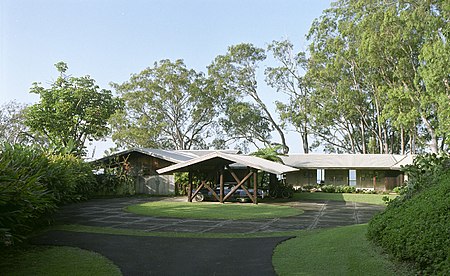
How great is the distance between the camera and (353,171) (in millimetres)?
34000

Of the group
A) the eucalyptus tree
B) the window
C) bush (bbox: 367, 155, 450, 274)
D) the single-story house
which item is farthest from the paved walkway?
the window

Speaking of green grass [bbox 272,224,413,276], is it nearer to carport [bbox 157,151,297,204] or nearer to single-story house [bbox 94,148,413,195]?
carport [bbox 157,151,297,204]

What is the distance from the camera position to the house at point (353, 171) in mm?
32344

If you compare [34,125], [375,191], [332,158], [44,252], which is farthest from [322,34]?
[44,252]

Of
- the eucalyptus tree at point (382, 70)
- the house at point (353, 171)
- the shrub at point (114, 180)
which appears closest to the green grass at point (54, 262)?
the shrub at point (114, 180)

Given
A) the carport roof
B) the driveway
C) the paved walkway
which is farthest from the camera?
the carport roof

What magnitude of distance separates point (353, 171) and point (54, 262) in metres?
30.4

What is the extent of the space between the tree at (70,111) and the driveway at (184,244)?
17.9 metres

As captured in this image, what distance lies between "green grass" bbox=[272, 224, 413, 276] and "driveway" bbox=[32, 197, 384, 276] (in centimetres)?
30

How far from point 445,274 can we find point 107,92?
109ft

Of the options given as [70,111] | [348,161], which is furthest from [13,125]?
[348,161]

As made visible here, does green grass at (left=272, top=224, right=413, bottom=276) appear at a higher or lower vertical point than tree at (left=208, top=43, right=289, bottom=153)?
lower

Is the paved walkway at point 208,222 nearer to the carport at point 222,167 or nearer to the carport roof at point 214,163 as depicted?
the carport roof at point 214,163

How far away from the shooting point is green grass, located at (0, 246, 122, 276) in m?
6.34
